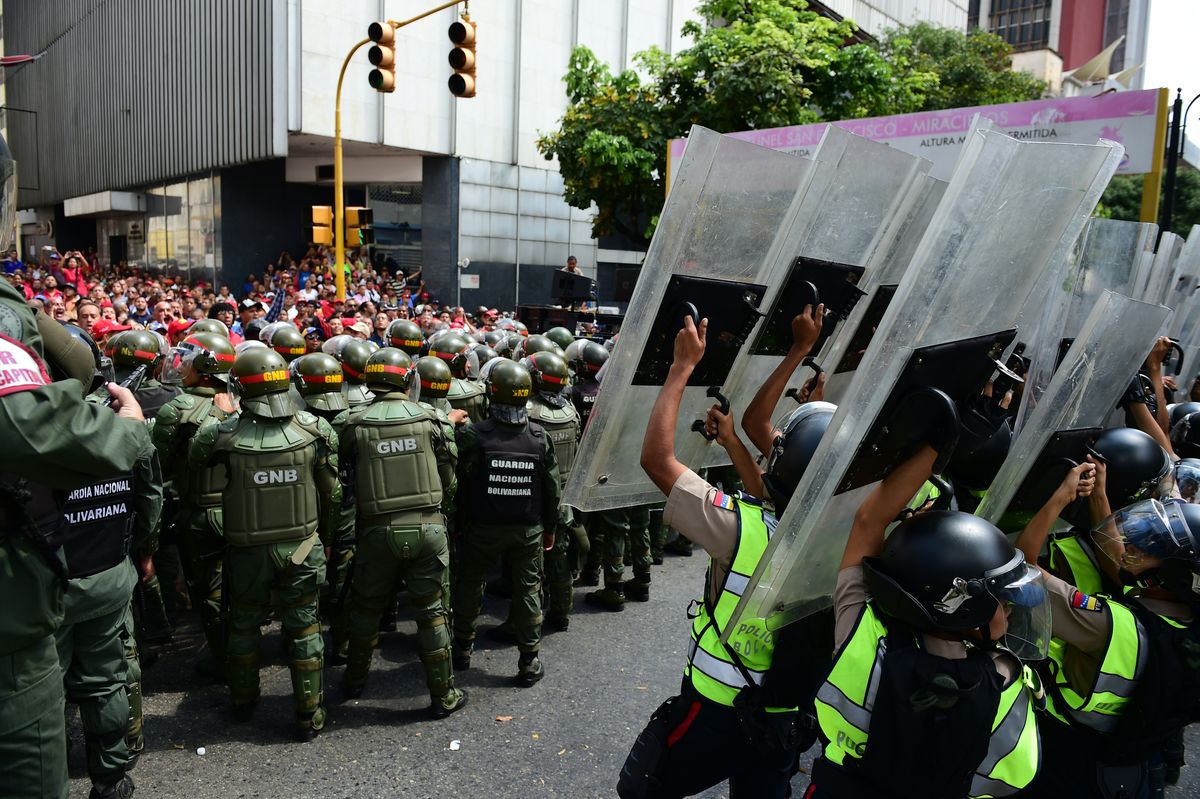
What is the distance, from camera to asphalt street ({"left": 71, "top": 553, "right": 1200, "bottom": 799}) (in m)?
4.10

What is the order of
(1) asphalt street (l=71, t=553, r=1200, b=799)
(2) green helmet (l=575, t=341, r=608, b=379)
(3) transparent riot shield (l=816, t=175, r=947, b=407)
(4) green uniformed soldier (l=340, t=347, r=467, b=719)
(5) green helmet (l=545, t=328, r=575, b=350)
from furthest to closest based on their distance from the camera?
1. (5) green helmet (l=545, t=328, r=575, b=350)
2. (2) green helmet (l=575, t=341, r=608, b=379)
3. (4) green uniformed soldier (l=340, t=347, r=467, b=719)
4. (1) asphalt street (l=71, t=553, r=1200, b=799)
5. (3) transparent riot shield (l=816, t=175, r=947, b=407)

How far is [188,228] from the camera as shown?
26.0m

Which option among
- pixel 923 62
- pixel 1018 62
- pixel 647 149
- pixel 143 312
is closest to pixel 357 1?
pixel 647 149

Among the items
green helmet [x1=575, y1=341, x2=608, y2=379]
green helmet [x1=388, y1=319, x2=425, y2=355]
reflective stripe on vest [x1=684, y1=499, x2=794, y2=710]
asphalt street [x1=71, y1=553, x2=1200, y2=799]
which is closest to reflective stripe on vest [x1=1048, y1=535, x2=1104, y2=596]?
reflective stripe on vest [x1=684, y1=499, x2=794, y2=710]

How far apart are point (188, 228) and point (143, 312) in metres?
12.6

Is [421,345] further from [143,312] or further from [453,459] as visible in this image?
[143,312]

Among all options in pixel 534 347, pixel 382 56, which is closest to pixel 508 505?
pixel 534 347

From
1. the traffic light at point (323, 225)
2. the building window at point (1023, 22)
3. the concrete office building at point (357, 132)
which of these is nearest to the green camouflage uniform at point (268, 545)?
the traffic light at point (323, 225)

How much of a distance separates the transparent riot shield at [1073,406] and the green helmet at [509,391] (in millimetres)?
2903

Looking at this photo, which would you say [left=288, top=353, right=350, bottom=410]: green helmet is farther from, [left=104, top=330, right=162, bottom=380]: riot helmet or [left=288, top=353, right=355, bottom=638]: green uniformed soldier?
[left=104, top=330, right=162, bottom=380]: riot helmet

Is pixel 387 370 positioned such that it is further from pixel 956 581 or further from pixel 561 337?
pixel 561 337

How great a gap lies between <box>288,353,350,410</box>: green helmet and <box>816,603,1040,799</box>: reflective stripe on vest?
4735 mm

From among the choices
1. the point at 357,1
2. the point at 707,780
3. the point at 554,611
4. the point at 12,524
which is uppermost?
the point at 357,1

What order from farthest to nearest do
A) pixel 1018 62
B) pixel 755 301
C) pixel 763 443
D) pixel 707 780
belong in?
pixel 1018 62, pixel 763 443, pixel 755 301, pixel 707 780
